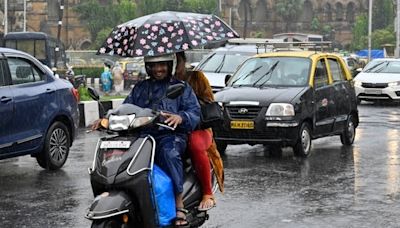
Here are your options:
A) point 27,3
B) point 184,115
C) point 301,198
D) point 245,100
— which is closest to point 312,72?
point 245,100

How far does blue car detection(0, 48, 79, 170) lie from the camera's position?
10078mm

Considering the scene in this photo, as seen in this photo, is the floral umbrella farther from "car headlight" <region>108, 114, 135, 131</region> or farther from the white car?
the white car

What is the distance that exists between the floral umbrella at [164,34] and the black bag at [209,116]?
1.71 feet

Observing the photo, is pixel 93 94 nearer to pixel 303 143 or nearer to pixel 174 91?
pixel 174 91

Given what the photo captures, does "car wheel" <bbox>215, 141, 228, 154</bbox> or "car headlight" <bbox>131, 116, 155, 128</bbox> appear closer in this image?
"car headlight" <bbox>131, 116, 155, 128</bbox>

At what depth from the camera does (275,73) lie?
13117mm

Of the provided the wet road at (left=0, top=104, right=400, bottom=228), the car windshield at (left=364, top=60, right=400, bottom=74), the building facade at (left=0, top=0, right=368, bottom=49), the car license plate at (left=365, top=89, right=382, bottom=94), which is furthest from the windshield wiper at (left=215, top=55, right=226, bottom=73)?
the building facade at (left=0, top=0, right=368, bottom=49)

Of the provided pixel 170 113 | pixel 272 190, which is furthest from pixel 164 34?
pixel 272 190

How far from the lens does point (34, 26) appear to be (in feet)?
249

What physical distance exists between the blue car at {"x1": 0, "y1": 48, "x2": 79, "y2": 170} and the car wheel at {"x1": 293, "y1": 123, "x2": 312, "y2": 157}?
10.7 feet

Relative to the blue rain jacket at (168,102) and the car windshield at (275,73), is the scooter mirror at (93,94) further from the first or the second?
the car windshield at (275,73)

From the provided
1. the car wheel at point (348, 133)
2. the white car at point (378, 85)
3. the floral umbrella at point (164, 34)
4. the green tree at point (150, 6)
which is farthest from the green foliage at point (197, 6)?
the floral umbrella at point (164, 34)

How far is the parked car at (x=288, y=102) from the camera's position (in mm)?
12180

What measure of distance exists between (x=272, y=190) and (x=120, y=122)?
13.1ft
